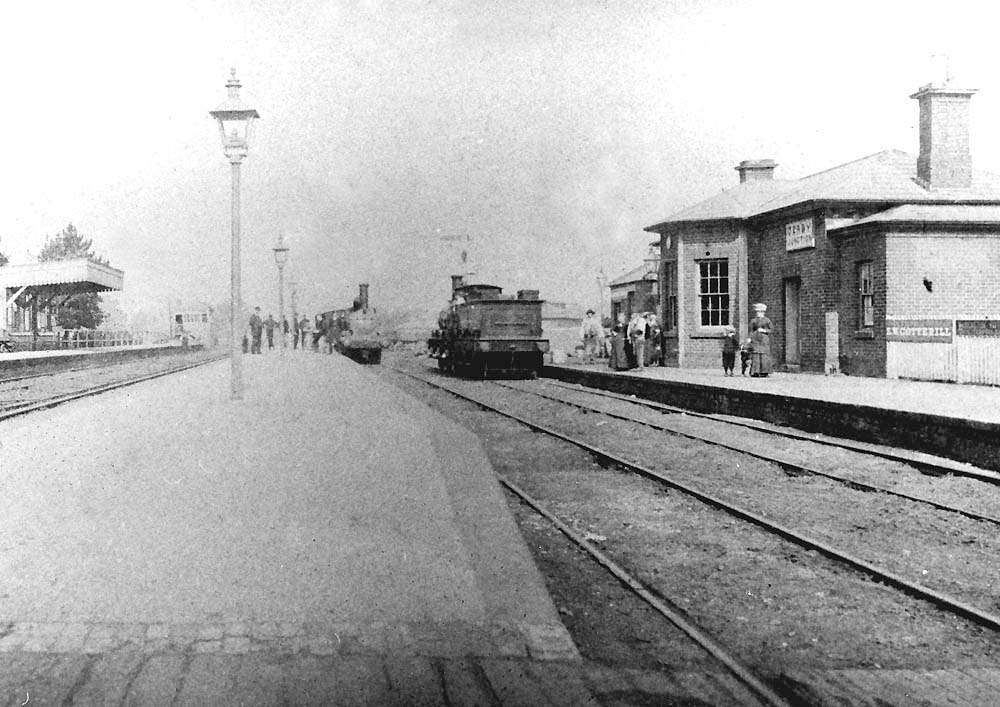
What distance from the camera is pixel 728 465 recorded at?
9.24 m

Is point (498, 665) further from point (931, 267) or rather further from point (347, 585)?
point (931, 267)

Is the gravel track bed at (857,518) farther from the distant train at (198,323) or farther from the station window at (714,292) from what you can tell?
the distant train at (198,323)

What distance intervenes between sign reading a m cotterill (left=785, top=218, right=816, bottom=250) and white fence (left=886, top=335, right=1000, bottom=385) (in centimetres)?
372

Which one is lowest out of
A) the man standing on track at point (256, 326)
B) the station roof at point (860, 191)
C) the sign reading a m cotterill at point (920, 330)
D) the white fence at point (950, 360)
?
the white fence at point (950, 360)

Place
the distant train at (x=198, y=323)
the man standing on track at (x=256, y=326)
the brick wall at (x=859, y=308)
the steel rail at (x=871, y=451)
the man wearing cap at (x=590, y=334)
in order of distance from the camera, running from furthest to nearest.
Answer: the distant train at (x=198, y=323)
the man standing on track at (x=256, y=326)
the man wearing cap at (x=590, y=334)
the brick wall at (x=859, y=308)
the steel rail at (x=871, y=451)

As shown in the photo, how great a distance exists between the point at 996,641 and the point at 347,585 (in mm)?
3102

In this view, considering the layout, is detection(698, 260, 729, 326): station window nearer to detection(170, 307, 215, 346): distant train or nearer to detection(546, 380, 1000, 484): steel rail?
detection(546, 380, 1000, 484): steel rail

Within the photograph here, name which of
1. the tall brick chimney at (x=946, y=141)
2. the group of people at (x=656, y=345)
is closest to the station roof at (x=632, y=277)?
the group of people at (x=656, y=345)

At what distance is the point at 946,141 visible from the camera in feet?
63.2

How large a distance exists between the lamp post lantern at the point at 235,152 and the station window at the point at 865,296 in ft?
40.3

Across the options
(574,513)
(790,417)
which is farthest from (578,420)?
(574,513)

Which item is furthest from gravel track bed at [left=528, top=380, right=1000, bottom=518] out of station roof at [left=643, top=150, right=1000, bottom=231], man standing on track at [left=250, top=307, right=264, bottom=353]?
man standing on track at [left=250, top=307, right=264, bottom=353]

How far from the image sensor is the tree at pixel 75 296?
47.4m

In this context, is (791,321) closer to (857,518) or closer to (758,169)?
(758,169)
